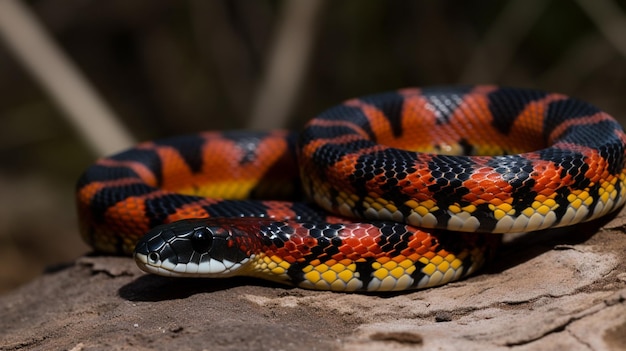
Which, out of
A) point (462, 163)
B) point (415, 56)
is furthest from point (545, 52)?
point (462, 163)

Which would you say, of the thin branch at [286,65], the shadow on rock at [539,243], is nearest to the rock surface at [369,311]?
the shadow on rock at [539,243]

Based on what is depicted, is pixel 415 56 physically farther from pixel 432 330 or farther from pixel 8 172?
pixel 432 330

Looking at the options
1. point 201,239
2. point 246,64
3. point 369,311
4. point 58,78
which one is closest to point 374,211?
point 369,311

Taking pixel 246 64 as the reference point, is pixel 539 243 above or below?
below

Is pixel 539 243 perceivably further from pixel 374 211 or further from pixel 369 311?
pixel 369 311

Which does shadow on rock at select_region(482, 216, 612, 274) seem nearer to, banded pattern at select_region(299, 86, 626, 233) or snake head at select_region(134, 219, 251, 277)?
banded pattern at select_region(299, 86, 626, 233)
